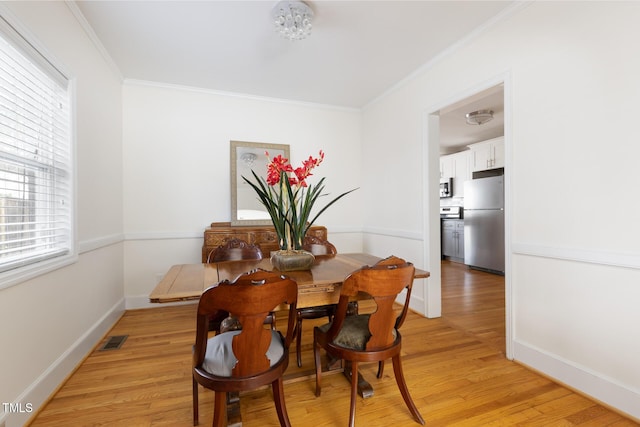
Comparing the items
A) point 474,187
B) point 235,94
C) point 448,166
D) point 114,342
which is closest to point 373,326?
point 114,342

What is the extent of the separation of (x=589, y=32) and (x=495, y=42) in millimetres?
659

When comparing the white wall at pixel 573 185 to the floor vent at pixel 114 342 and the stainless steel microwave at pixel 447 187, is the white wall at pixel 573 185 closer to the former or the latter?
the floor vent at pixel 114 342

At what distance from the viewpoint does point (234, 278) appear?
1649 mm

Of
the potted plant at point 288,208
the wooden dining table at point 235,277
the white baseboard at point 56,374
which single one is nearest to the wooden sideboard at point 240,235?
the white baseboard at point 56,374

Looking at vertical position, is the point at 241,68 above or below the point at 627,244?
above

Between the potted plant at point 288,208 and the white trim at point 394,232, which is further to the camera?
the white trim at point 394,232

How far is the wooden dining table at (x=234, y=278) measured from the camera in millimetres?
1354

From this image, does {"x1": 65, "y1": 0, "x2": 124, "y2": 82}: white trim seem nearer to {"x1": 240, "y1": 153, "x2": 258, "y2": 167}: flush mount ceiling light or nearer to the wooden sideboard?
{"x1": 240, "y1": 153, "x2": 258, "y2": 167}: flush mount ceiling light

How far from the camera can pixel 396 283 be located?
1.41 meters

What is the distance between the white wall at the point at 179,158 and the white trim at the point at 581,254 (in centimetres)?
283

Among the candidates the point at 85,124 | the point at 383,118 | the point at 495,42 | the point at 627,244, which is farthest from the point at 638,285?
the point at 85,124

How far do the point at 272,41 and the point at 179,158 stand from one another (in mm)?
1822

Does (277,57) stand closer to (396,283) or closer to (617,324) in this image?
(396,283)

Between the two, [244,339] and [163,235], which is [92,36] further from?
[244,339]
